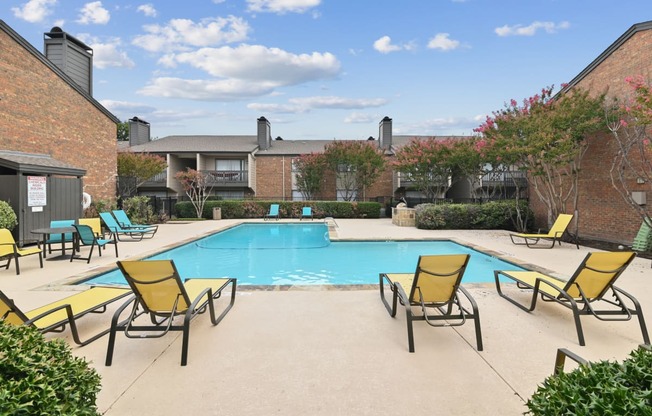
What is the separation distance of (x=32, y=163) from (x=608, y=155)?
1836cm

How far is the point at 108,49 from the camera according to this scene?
20.8m

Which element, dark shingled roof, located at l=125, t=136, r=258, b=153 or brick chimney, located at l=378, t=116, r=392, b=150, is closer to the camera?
dark shingled roof, located at l=125, t=136, r=258, b=153

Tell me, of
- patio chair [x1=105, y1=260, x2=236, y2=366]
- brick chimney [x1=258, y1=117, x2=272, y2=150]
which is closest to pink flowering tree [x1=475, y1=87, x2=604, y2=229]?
patio chair [x1=105, y1=260, x2=236, y2=366]

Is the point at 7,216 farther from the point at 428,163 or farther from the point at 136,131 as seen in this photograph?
the point at 136,131

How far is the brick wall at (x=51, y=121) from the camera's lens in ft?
38.8

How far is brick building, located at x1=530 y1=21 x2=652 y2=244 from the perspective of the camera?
34.5 feet

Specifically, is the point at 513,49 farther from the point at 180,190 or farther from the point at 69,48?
the point at 180,190

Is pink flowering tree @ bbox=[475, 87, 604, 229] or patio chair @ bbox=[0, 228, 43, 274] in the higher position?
pink flowering tree @ bbox=[475, 87, 604, 229]

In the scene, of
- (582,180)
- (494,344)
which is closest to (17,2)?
(494,344)

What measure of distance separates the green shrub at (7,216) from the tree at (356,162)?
17905mm

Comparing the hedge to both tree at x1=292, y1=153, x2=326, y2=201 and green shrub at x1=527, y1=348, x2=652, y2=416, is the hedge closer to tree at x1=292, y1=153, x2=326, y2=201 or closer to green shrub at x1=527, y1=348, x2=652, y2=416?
tree at x1=292, y1=153, x2=326, y2=201

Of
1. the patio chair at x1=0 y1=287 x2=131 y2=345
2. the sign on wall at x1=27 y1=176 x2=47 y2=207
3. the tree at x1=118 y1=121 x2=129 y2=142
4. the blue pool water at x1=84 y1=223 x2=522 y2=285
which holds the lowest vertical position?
the blue pool water at x1=84 y1=223 x2=522 y2=285

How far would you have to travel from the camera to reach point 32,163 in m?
10.9

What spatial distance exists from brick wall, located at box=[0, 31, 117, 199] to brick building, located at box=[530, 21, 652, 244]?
770 inches
